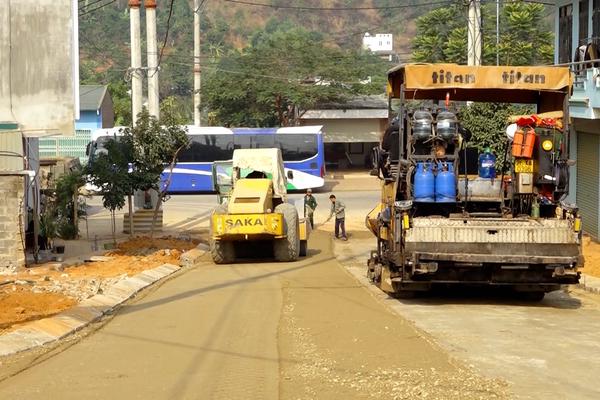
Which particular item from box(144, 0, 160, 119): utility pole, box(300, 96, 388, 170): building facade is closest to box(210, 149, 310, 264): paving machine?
box(144, 0, 160, 119): utility pole

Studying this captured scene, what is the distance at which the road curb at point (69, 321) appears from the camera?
35.6 feet

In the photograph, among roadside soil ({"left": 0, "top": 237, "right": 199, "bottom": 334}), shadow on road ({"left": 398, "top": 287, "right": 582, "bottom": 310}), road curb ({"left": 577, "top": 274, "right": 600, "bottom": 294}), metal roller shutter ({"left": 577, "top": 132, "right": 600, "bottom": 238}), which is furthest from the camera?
metal roller shutter ({"left": 577, "top": 132, "right": 600, "bottom": 238})

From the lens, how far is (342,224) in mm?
29391

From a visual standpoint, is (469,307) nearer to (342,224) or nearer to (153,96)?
(342,224)

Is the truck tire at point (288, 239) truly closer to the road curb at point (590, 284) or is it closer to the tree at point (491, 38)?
the road curb at point (590, 284)

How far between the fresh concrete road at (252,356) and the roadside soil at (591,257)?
663 cm

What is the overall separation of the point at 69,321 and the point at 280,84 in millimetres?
47916

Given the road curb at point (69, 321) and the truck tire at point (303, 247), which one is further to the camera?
the truck tire at point (303, 247)

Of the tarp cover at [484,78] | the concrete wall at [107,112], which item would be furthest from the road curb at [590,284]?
the concrete wall at [107,112]

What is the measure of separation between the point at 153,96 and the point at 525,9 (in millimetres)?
34231

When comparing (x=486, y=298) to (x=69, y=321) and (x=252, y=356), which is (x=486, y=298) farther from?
(x=69, y=321)

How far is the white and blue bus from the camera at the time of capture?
48219 millimetres

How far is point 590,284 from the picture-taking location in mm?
17922

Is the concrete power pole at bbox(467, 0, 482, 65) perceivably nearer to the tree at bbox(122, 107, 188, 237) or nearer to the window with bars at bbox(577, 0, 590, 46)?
the window with bars at bbox(577, 0, 590, 46)
